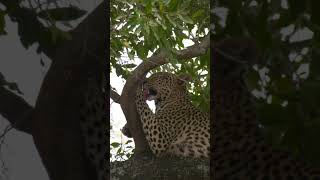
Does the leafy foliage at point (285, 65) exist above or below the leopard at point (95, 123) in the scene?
above

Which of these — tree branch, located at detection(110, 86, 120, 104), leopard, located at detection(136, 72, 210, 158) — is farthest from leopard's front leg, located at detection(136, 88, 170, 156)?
tree branch, located at detection(110, 86, 120, 104)

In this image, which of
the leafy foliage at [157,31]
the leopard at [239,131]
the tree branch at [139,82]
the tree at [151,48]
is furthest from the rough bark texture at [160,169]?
the leopard at [239,131]

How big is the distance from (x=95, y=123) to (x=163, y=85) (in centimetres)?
100

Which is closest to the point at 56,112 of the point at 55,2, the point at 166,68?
the point at 55,2

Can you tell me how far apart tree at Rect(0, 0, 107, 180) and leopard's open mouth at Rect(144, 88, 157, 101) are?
971mm

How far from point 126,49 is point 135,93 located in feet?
0.44

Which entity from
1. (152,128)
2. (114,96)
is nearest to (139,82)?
(114,96)

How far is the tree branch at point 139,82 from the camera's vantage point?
144 cm

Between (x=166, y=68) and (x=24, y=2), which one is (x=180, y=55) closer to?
(x=166, y=68)

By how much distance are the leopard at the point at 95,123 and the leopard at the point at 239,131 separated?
6.1 inches

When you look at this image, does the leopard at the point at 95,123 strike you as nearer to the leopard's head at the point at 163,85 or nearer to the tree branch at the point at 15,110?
the tree branch at the point at 15,110

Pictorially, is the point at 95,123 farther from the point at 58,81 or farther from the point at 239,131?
the point at 239,131

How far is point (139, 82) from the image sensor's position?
158 centimetres

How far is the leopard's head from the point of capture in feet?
5.63
